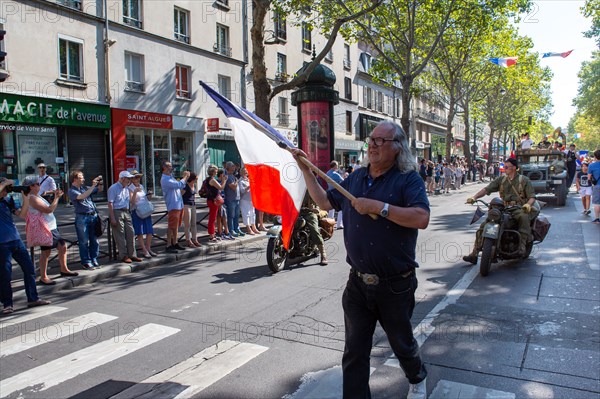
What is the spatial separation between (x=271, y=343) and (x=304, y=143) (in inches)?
408

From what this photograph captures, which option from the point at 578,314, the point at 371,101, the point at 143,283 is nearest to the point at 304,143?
the point at 143,283

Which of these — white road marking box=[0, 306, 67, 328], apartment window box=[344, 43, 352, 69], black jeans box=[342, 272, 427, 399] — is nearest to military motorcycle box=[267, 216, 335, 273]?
white road marking box=[0, 306, 67, 328]

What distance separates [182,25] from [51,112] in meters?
8.49

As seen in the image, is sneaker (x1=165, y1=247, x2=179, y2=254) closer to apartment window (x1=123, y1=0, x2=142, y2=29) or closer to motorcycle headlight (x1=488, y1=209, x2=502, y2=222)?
motorcycle headlight (x1=488, y1=209, x2=502, y2=222)

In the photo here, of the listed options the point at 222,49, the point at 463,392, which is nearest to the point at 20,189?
the point at 463,392

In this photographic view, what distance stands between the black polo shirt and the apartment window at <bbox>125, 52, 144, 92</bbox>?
19.0 meters

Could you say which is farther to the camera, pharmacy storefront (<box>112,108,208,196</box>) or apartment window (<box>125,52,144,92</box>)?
apartment window (<box>125,52,144,92</box>)

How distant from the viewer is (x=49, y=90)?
17031 millimetres

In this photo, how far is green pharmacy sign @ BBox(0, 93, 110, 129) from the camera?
15773 mm

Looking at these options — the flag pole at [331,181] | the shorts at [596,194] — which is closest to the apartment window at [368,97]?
the shorts at [596,194]

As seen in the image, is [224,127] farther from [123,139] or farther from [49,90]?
[49,90]

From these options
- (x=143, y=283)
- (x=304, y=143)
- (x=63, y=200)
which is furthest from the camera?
(x=63, y=200)

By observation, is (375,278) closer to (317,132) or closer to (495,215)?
(495,215)

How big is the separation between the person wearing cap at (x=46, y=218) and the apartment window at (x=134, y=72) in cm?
1378
